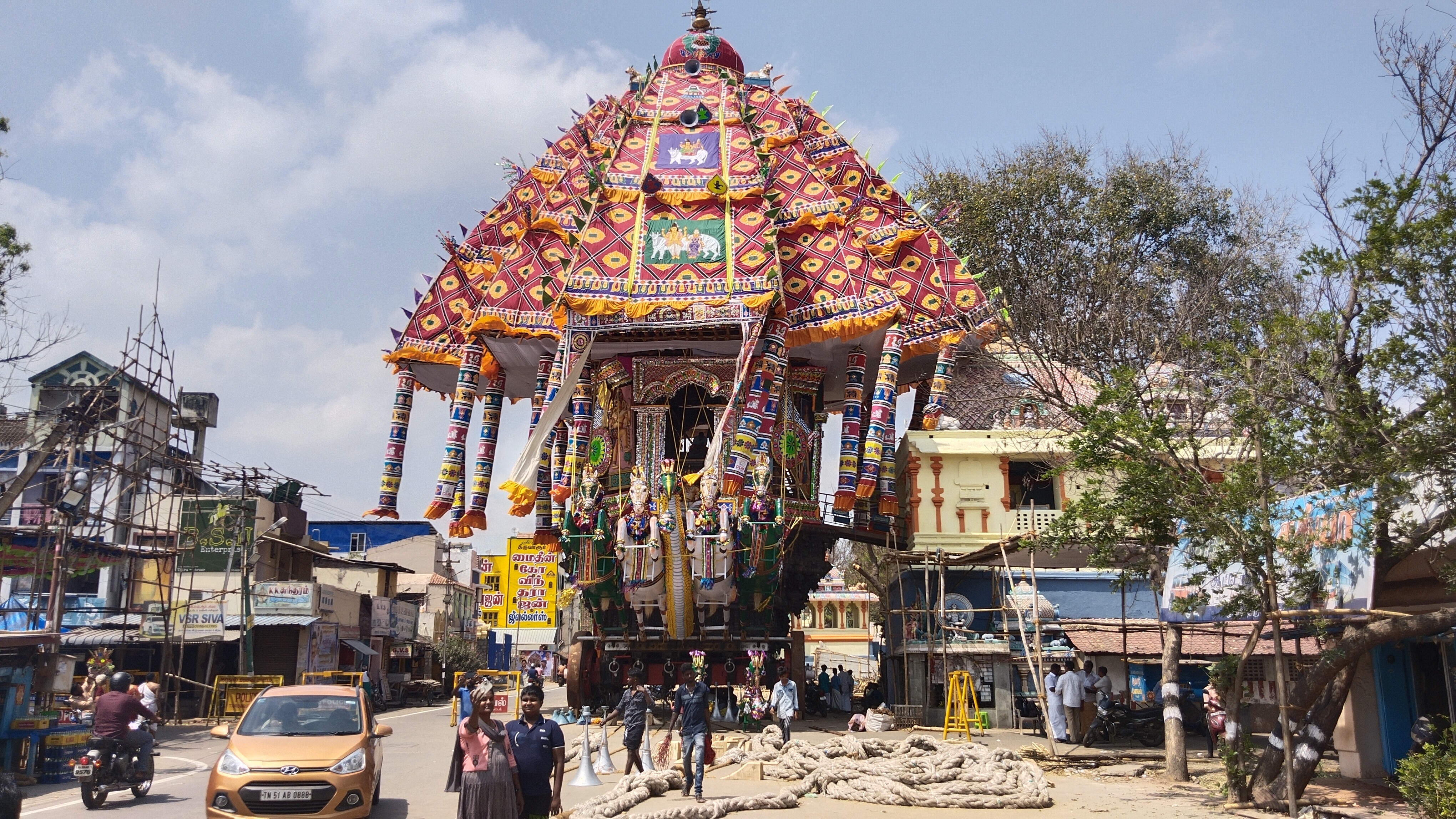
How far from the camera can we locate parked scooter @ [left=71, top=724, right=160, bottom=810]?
40.2ft

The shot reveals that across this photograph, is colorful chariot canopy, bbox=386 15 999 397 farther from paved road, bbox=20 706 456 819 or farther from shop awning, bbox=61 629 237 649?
paved road, bbox=20 706 456 819

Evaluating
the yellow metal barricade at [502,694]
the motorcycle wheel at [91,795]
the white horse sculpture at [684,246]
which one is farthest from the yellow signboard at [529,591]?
the motorcycle wheel at [91,795]

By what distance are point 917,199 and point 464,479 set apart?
1784 centimetres

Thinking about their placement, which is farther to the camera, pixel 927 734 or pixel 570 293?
pixel 570 293

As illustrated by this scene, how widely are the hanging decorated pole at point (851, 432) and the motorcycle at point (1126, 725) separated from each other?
8230 millimetres

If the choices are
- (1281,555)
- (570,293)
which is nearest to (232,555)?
(570,293)

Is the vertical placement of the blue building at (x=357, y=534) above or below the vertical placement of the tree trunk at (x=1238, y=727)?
above

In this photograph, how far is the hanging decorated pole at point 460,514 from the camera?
90.6 feet

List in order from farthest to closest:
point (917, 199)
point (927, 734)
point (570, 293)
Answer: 1. point (917, 199)
2. point (570, 293)
3. point (927, 734)

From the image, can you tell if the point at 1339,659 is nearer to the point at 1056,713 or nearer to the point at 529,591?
the point at 1056,713

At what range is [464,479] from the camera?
91.6ft

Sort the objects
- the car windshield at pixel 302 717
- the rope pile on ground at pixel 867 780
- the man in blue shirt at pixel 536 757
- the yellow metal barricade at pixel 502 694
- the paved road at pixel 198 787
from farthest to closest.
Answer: the yellow metal barricade at pixel 502 694
the paved road at pixel 198 787
the rope pile on ground at pixel 867 780
the car windshield at pixel 302 717
the man in blue shirt at pixel 536 757

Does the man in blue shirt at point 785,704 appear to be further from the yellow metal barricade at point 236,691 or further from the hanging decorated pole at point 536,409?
the yellow metal barricade at point 236,691

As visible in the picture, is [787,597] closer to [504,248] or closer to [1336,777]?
[504,248]
